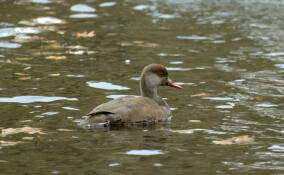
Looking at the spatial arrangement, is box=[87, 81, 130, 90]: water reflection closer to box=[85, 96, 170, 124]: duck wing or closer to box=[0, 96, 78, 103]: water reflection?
box=[0, 96, 78, 103]: water reflection

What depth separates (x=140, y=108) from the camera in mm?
8984

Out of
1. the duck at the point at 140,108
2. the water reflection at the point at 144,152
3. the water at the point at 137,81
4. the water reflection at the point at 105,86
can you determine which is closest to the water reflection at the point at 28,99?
the water at the point at 137,81

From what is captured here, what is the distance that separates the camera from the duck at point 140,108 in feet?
28.1

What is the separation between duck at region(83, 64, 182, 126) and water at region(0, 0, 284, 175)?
19 cm

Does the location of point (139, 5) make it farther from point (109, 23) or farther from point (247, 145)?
point (247, 145)

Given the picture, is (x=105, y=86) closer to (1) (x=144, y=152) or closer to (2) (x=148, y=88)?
(2) (x=148, y=88)

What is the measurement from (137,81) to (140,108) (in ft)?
8.16

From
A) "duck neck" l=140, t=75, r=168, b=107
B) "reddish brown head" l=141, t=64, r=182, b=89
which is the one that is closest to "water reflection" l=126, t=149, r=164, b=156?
"duck neck" l=140, t=75, r=168, b=107

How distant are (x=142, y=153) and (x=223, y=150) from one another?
0.94 m

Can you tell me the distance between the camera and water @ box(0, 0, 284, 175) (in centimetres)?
712

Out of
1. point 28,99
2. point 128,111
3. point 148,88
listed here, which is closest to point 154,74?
point 148,88

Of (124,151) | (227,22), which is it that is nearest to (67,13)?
(227,22)

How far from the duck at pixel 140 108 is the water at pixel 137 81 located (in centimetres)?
19

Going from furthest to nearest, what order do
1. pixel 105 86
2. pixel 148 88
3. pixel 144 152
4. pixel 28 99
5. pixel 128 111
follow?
pixel 105 86, pixel 28 99, pixel 148 88, pixel 128 111, pixel 144 152
